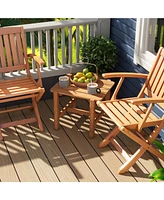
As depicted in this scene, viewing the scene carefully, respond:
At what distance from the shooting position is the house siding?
4.22 m

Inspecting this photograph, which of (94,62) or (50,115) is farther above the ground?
(94,62)

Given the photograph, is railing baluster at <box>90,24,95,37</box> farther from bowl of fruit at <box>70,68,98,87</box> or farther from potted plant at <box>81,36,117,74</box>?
bowl of fruit at <box>70,68,98,87</box>

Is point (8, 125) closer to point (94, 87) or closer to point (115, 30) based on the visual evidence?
point (94, 87)

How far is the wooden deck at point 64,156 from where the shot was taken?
3.37 meters

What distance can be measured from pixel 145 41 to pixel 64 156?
1.53m

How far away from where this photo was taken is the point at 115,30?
182 inches

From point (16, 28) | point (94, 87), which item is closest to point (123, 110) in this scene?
point (94, 87)

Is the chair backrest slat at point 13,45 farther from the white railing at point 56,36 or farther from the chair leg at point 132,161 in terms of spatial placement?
the chair leg at point 132,161

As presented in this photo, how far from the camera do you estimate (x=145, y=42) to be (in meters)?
4.00

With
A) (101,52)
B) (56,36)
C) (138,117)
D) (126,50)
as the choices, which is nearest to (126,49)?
(126,50)

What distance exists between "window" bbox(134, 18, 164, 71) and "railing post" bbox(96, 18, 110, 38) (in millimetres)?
705

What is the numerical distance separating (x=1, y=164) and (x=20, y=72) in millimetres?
1376
